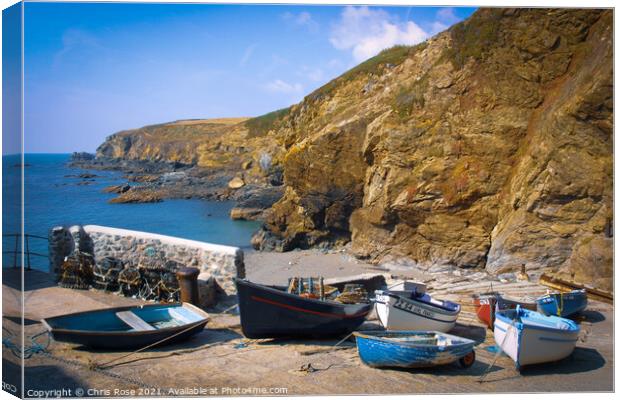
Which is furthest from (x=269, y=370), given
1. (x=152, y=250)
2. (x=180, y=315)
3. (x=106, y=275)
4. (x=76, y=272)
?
(x=76, y=272)

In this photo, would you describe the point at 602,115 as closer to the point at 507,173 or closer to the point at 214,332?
the point at 507,173

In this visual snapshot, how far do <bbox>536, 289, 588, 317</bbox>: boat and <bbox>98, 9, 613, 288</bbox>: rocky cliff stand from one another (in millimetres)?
1610

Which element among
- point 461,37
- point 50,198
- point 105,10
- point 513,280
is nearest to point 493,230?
point 513,280

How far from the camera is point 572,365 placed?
25.8ft

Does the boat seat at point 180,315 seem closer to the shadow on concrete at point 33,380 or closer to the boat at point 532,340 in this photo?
the shadow on concrete at point 33,380

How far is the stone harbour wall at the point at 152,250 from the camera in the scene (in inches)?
408

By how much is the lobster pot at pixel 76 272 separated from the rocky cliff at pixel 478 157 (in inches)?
405

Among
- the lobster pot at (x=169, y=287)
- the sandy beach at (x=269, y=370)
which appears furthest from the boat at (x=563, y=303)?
the lobster pot at (x=169, y=287)

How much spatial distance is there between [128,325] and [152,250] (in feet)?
8.67

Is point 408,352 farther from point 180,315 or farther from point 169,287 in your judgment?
point 169,287

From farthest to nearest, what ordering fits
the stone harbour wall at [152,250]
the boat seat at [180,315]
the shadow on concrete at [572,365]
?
the stone harbour wall at [152,250] → the boat seat at [180,315] → the shadow on concrete at [572,365]

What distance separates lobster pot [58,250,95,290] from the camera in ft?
34.3

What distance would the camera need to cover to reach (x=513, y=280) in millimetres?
13578

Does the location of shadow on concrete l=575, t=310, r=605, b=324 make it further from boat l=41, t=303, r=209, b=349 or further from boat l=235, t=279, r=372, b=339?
boat l=41, t=303, r=209, b=349
